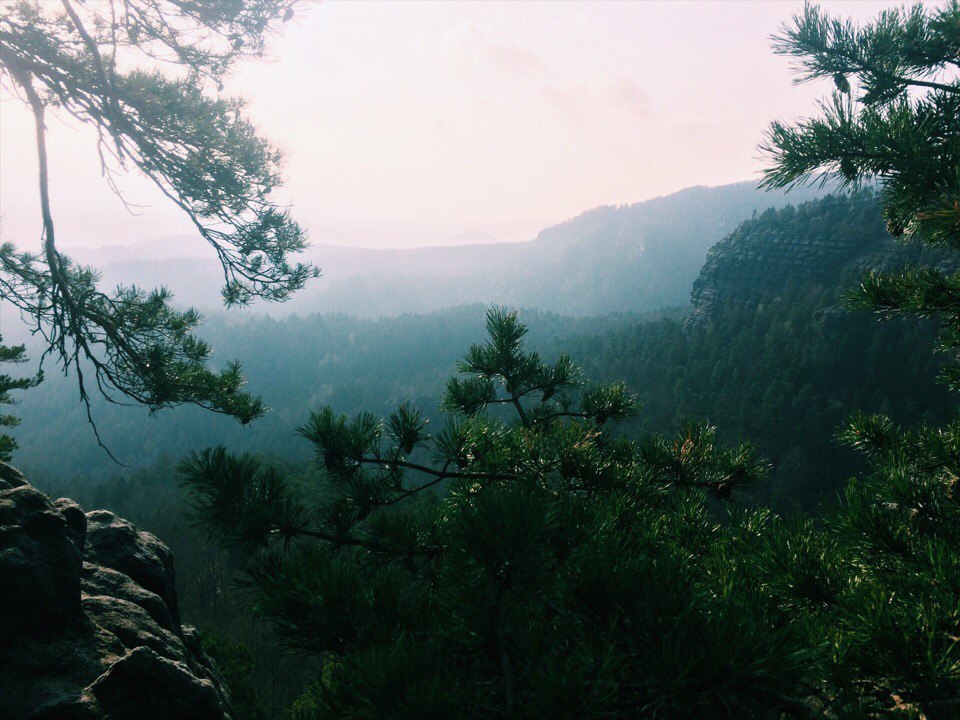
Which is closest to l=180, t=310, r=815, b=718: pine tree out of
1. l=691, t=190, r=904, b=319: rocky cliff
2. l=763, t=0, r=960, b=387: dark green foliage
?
l=763, t=0, r=960, b=387: dark green foliage

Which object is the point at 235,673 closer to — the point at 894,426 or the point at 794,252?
the point at 894,426

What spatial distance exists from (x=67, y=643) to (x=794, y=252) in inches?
5582

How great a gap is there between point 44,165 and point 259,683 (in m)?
43.0

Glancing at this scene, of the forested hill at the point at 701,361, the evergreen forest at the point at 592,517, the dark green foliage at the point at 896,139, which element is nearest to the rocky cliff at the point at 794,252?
the forested hill at the point at 701,361

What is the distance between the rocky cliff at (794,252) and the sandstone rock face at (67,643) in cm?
11696

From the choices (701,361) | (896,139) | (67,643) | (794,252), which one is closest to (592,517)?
(896,139)

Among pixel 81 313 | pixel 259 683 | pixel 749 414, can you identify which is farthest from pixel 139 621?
pixel 749 414

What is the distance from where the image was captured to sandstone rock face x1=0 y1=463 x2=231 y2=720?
3.53 metres

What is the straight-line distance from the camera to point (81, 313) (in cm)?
586

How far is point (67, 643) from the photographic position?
12.6 feet

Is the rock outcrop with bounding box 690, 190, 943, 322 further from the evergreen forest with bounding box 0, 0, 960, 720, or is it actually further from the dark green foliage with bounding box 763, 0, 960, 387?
the evergreen forest with bounding box 0, 0, 960, 720

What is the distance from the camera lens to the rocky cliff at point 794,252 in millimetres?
108875

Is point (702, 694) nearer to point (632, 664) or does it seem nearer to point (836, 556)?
point (632, 664)

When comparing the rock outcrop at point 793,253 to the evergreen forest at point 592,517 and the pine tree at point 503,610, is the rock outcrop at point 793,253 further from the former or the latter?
the pine tree at point 503,610
